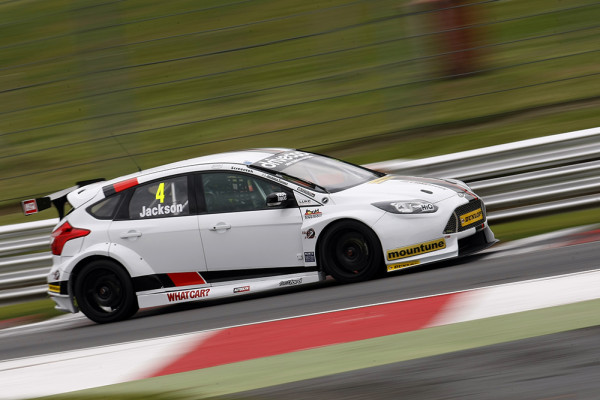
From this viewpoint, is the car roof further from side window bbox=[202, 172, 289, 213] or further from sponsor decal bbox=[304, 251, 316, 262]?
sponsor decal bbox=[304, 251, 316, 262]

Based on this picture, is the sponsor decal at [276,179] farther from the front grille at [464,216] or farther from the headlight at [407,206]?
the front grille at [464,216]

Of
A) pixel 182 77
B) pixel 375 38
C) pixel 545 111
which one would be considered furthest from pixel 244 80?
pixel 545 111

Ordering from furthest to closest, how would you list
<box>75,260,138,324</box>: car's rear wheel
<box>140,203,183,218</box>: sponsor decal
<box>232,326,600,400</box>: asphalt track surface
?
<box>75,260,138,324</box>: car's rear wheel, <box>140,203,183,218</box>: sponsor decal, <box>232,326,600,400</box>: asphalt track surface

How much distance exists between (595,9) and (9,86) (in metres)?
7.93

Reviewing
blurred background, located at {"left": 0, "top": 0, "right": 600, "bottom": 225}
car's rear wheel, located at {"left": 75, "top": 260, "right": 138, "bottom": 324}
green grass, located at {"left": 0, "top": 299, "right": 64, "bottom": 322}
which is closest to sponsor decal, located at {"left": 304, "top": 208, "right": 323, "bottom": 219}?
car's rear wheel, located at {"left": 75, "top": 260, "right": 138, "bottom": 324}

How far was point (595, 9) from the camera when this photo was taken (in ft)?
37.9

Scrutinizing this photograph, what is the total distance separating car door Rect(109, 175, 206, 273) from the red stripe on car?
0.04 meters

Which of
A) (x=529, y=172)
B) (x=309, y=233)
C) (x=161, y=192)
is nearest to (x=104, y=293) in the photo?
(x=161, y=192)

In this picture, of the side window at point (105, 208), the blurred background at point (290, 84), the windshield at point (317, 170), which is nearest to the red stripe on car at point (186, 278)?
the side window at point (105, 208)

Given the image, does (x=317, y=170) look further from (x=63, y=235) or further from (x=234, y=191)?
(x=63, y=235)

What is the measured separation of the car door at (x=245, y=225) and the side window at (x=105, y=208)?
0.92 m

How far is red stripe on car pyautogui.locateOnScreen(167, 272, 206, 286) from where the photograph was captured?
803cm

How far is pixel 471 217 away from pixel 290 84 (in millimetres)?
4529

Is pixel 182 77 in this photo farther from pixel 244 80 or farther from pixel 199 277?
pixel 199 277
